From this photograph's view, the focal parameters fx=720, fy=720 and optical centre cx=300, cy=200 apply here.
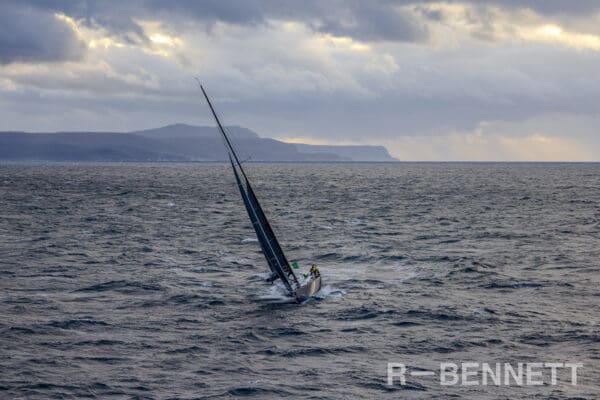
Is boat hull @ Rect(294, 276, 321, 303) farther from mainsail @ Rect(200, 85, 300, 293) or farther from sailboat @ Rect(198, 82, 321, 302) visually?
mainsail @ Rect(200, 85, 300, 293)

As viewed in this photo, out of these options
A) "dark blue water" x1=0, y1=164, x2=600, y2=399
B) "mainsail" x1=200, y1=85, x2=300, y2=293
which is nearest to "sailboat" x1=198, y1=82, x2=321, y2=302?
"mainsail" x1=200, y1=85, x2=300, y2=293

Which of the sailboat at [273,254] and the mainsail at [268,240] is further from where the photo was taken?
the mainsail at [268,240]

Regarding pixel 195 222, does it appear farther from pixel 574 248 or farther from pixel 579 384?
pixel 579 384

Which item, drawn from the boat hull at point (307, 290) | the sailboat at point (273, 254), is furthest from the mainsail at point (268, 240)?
the boat hull at point (307, 290)

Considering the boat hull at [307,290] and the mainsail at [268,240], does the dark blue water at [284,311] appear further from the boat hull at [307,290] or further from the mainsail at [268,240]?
the mainsail at [268,240]

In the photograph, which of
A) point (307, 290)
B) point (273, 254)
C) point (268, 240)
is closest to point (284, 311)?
point (307, 290)

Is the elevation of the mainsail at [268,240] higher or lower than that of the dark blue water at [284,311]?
higher

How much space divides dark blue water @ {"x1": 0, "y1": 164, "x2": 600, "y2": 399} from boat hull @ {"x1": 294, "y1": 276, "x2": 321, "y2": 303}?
0.73m

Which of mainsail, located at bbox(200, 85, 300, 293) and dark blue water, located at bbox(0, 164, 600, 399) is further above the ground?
mainsail, located at bbox(200, 85, 300, 293)

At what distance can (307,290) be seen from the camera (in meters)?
42.0

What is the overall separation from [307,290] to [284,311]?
124 inches

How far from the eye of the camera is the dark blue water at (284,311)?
27750mm

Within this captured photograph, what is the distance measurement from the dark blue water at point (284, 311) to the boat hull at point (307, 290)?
734mm

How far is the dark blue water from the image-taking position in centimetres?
2775
